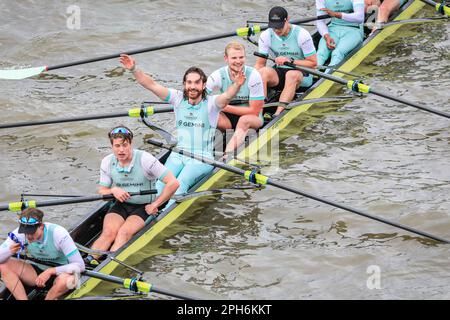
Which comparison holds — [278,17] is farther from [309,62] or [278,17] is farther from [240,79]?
[240,79]

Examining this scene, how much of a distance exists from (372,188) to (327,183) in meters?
0.59

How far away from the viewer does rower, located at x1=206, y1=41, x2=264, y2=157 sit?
13781mm

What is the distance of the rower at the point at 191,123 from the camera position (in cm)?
1311

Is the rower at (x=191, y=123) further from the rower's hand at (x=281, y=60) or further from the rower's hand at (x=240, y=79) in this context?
the rower's hand at (x=281, y=60)

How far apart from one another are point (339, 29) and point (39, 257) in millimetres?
6758

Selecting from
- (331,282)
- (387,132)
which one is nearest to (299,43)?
(387,132)

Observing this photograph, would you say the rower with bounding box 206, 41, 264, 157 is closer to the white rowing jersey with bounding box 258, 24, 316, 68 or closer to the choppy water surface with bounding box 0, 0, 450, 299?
the choppy water surface with bounding box 0, 0, 450, 299

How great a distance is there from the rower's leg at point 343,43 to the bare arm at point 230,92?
3338mm

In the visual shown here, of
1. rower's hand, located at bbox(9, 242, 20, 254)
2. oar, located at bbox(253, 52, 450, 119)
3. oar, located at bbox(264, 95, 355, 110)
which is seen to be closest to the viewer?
rower's hand, located at bbox(9, 242, 20, 254)

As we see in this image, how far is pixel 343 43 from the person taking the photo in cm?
1625

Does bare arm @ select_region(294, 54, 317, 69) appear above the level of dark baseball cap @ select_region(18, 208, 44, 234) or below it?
above

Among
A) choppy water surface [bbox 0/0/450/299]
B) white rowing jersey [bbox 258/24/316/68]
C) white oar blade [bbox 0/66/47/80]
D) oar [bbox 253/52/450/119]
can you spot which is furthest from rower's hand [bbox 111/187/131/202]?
white rowing jersey [bbox 258/24/316/68]
